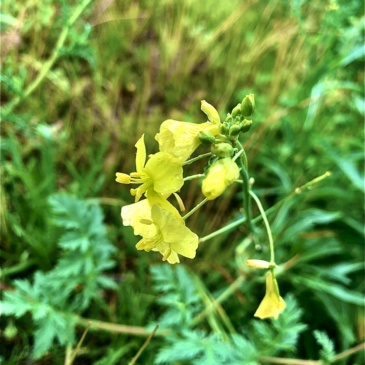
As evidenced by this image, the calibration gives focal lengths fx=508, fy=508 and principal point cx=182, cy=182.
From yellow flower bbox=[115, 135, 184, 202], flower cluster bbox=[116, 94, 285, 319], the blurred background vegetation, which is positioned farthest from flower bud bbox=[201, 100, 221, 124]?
the blurred background vegetation

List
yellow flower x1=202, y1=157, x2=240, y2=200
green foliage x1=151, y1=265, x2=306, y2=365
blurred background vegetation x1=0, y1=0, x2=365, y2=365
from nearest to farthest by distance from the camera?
yellow flower x1=202, y1=157, x2=240, y2=200, green foliage x1=151, y1=265, x2=306, y2=365, blurred background vegetation x1=0, y1=0, x2=365, y2=365

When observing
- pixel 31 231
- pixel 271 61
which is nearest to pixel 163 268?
pixel 31 231

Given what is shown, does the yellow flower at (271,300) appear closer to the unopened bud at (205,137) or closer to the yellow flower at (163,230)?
the yellow flower at (163,230)

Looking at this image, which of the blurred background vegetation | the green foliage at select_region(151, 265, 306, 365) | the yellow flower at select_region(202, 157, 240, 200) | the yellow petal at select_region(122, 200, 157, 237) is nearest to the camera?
the yellow flower at select_region(202, 157, 240, 200)

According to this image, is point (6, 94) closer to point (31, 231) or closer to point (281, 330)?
point (31, 231)

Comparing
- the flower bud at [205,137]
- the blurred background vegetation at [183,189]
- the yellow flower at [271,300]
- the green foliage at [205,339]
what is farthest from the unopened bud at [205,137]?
the green foliage at [205,339]

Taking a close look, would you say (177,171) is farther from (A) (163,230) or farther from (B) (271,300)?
(B) (271,300)

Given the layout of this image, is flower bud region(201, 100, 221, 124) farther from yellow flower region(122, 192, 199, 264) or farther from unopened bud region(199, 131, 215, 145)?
yellow flower region(122, 192, 199, 264)
